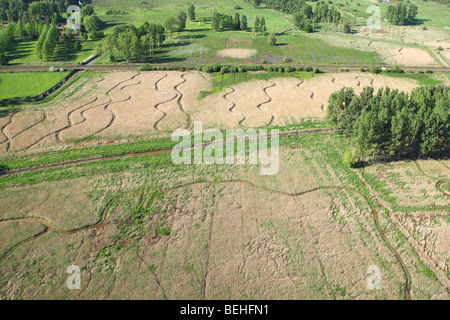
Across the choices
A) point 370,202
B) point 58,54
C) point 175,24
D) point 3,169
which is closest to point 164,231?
point 370,202

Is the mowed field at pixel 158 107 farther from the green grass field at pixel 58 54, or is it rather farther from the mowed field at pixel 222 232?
the green grass field at pixel 58 54

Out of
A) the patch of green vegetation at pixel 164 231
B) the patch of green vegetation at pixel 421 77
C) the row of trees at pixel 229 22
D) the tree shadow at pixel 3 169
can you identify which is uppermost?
the row of trees at pixel 229 22

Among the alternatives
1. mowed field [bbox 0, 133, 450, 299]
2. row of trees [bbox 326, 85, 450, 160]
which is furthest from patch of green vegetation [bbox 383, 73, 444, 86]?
mowed field [bbox 0, 133, 450, 299]

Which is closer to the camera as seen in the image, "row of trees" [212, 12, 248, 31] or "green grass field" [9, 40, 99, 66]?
"green grass field" [9, 40, 99, 66]

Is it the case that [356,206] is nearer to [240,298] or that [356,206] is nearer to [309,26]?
[240,298]

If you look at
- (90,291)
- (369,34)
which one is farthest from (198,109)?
(369,34)

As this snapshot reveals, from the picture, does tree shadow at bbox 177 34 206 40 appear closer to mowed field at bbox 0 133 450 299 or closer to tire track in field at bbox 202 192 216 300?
mowed field at bbox 0 133 450 299

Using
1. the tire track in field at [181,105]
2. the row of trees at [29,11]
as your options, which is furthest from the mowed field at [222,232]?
the row of trees at [29,11]
